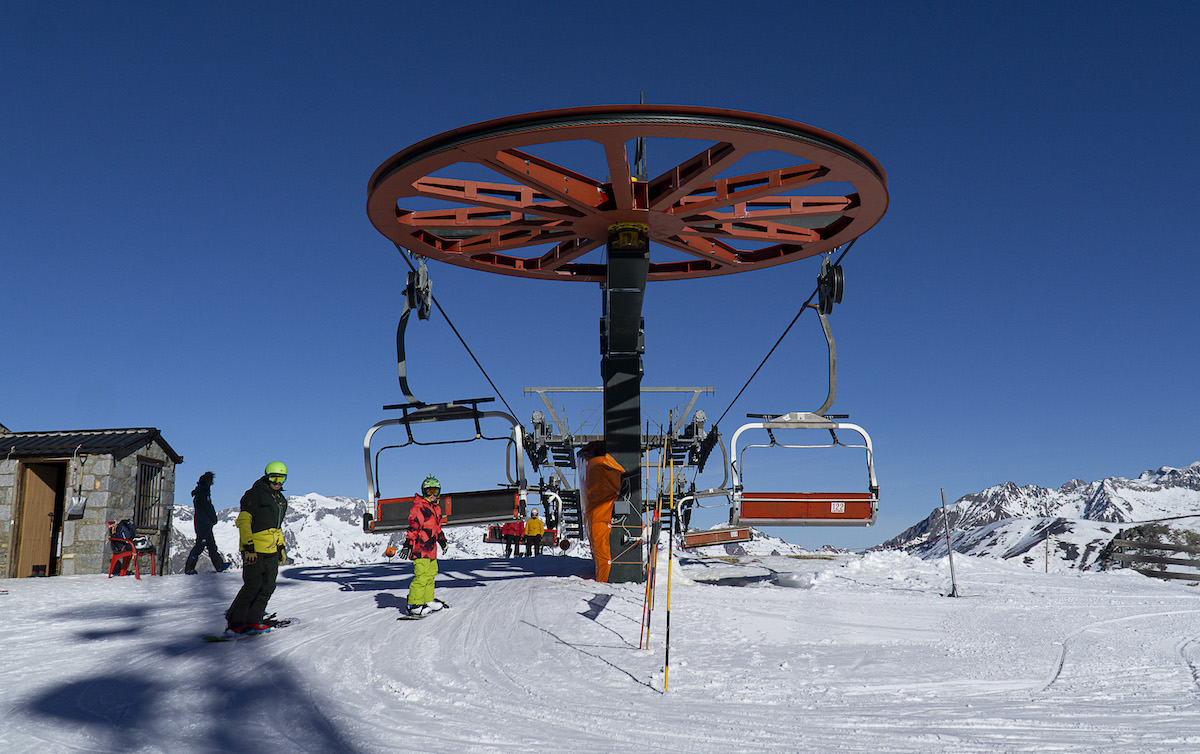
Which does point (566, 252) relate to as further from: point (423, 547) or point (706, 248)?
point (423, 547)

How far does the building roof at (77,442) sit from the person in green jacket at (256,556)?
31.0 feet

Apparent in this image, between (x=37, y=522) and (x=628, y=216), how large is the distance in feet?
44.1

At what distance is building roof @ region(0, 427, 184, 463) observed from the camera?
1461cm

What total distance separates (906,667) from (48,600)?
10.6 m

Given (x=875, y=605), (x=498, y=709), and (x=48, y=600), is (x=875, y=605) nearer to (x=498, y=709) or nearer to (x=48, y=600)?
(x=498, y=709)

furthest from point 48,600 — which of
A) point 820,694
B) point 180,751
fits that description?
point 820,694

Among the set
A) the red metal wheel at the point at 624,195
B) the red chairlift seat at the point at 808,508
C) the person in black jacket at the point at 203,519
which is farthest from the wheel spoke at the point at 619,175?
the person in black jacket at the point at 203,519

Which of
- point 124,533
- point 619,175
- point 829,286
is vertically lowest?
point 124,533

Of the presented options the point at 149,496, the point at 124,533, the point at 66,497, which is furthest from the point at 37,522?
the point at 124,533

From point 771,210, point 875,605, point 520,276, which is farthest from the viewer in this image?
point 520,276

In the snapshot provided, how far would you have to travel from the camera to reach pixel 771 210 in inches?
430

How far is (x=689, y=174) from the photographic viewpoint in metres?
9.35

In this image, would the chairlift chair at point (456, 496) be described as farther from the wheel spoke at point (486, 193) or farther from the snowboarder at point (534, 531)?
the snowboarder at point (534, 531)

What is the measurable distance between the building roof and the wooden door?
1.42 ft
